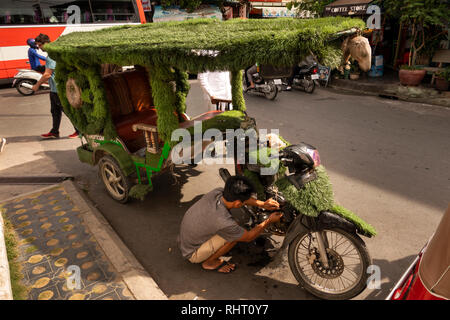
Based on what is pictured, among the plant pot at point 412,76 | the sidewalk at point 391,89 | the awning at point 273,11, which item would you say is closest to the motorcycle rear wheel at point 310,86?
the sidewalk at point 391,89

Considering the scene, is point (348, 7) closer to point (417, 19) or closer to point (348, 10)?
point (348, 10)

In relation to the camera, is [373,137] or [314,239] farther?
[373,137]

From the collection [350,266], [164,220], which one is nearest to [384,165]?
[350,266]

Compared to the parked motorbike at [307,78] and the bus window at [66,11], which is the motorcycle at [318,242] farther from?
the bus window at [66,11]

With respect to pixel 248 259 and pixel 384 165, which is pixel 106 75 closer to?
pixel 248 259

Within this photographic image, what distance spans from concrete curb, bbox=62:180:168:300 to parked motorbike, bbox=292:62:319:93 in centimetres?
893

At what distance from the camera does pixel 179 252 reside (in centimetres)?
354

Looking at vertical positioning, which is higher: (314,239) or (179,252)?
(314,239)

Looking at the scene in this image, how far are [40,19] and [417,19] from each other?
13.7m

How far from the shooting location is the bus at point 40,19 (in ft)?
37.0

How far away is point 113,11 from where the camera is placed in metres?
12.4

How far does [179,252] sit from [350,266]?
6.21 ft
